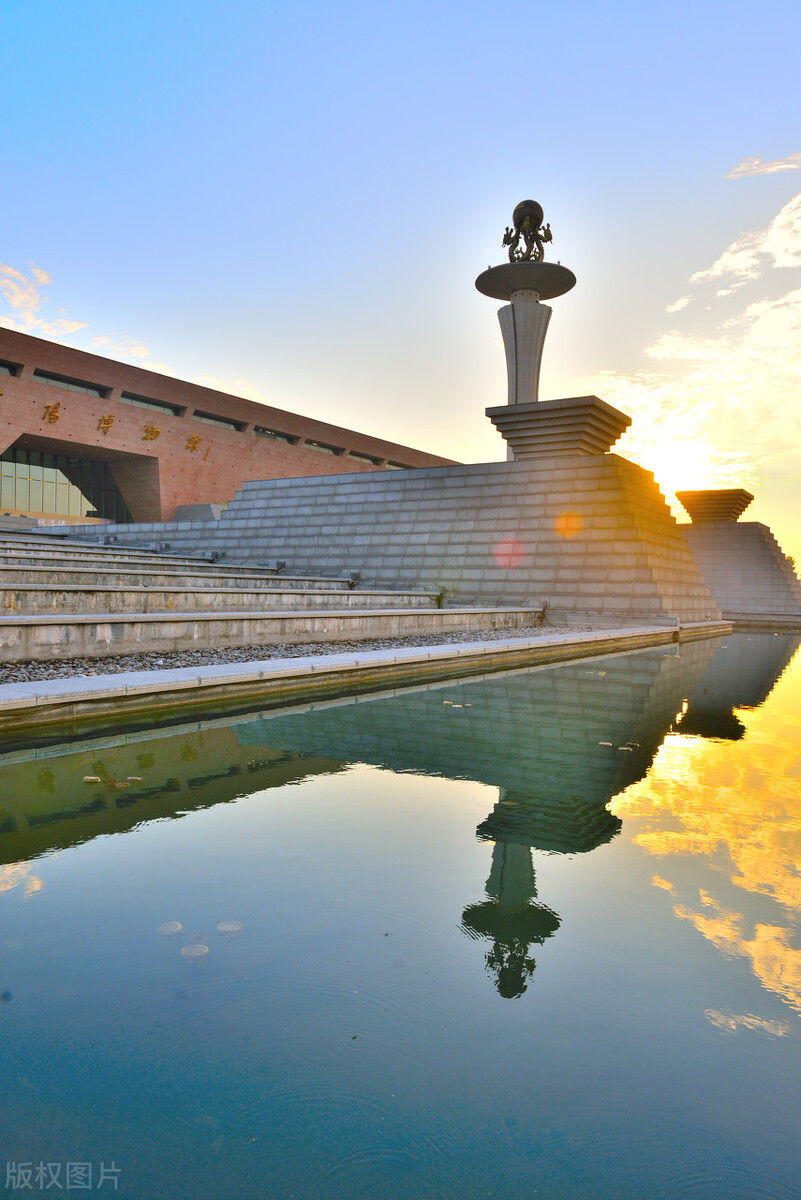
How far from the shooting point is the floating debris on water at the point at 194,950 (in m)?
2.79

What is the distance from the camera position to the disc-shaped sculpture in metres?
32.9

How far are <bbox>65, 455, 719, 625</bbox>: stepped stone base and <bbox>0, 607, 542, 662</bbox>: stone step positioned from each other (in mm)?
7289

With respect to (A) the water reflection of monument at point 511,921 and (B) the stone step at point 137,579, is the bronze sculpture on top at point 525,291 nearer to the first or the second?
(B) the stone step at point 137,579

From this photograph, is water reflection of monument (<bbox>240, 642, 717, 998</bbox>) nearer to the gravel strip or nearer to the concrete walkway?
the concrete walkway

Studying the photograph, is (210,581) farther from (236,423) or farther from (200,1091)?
(236,423)

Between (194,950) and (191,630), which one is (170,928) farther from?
(191,630)

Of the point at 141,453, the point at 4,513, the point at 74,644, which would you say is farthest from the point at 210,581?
the point at 4,513

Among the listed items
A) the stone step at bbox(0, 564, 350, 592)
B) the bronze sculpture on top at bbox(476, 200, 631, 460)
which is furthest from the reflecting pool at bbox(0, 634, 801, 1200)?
the bronze sculpture on top at bbox(476, 200, 631, 460)

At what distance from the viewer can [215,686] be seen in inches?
348

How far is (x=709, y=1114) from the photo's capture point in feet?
6.48

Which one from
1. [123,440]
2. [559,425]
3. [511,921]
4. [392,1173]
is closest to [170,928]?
[511,921]

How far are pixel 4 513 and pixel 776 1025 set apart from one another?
167 feet

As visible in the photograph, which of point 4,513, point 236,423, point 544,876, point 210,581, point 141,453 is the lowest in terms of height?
point 544,876

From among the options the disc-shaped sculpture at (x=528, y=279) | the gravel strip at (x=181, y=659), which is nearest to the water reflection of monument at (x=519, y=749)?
the gravel strip at (x=181, y=659)
